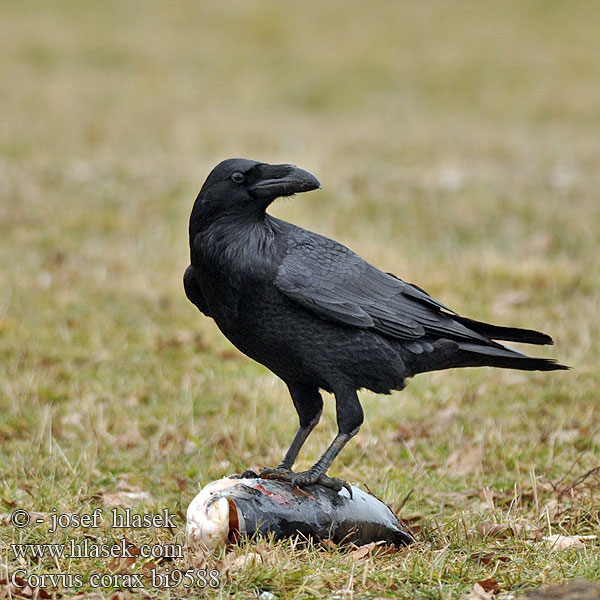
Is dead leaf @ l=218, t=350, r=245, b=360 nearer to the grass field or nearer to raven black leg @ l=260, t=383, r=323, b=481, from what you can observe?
the grass field

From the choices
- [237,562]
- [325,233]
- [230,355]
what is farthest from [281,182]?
[325,233]

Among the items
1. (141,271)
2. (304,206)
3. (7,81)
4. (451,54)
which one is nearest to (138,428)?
(141,271)

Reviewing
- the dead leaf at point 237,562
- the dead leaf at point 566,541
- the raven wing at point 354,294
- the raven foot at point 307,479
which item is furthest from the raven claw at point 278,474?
the dead leaf at point 566,541

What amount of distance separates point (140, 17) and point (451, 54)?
9157 mm

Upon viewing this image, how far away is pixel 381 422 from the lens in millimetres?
5812

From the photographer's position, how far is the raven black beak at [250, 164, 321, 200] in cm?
380

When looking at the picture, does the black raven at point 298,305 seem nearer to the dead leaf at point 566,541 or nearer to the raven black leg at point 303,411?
the raven black leg at point 303,411

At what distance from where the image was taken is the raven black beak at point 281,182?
12.5 feet

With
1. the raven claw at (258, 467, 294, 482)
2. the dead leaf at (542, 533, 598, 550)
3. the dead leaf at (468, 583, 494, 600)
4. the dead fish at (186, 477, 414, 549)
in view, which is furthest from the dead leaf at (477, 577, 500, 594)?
the raven claw at (258, 467, 294, 482)

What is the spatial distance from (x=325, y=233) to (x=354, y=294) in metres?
6.02

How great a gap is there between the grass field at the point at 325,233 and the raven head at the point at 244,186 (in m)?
1.37

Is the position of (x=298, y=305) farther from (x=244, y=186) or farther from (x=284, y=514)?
(x=284, y=514)

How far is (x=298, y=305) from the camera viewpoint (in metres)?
3.76

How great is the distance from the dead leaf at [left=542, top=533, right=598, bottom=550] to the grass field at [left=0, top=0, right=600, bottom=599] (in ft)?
0.13
